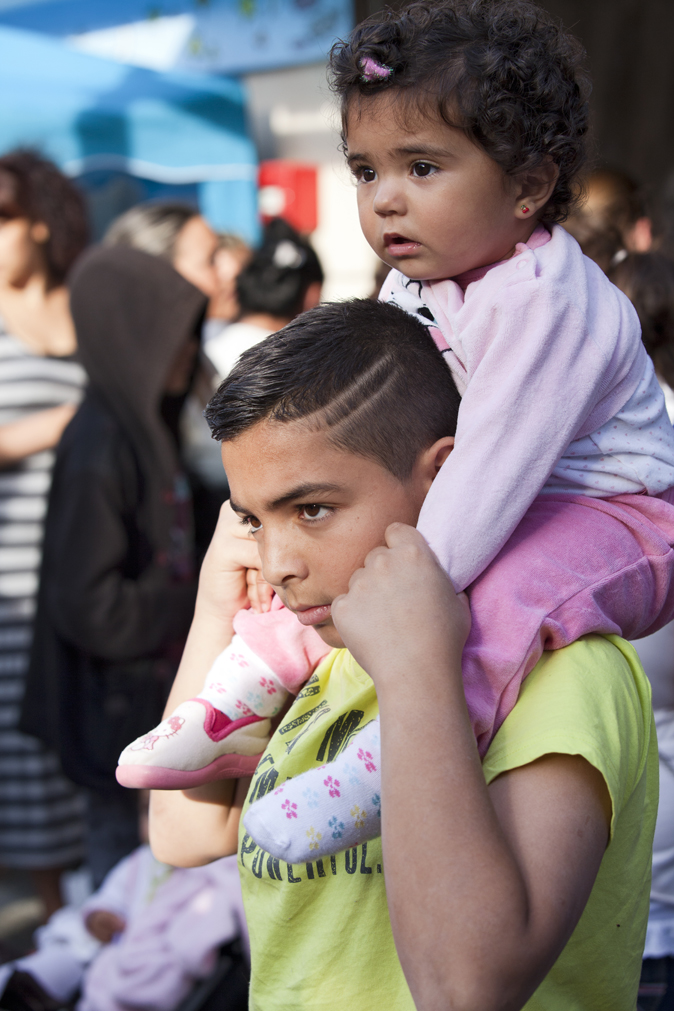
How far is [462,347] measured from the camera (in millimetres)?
1041

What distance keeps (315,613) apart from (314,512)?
12cm

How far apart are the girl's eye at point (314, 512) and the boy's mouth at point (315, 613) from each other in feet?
0.35

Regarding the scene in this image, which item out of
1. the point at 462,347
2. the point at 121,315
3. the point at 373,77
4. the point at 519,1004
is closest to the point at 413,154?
the point at 373,77

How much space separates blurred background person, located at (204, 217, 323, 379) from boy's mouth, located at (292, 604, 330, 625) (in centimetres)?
314

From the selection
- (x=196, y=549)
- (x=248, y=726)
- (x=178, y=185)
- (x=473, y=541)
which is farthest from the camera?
(x=178, y=185)

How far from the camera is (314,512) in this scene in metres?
1.00

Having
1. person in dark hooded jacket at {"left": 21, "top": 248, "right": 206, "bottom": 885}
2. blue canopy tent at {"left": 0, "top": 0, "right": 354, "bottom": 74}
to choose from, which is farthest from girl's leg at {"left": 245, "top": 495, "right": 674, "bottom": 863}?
blue canopy tent at {"left": 0, "top": 0, "right": 354, "bottom": 74}

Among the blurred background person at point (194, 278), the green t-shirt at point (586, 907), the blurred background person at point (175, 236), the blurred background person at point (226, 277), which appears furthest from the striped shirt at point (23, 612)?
the green t-shirt at point (586, 907)

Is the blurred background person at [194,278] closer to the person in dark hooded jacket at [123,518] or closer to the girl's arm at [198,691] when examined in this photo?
the person in dark hooded jacket at [123,518]

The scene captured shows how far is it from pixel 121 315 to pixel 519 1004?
8.38 ft

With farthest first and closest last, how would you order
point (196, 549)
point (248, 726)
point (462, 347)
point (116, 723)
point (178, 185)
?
point (178, 185), point (196, 549), point (116, 723), point (248, 726), point (462, 347)

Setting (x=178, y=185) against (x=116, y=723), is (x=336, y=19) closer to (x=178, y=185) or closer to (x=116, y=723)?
(x=178, y=185)

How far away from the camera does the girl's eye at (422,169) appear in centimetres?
106

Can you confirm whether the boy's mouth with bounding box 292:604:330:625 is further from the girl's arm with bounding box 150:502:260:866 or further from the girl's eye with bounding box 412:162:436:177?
the girl's eye with bounding box 412:162:436:177
